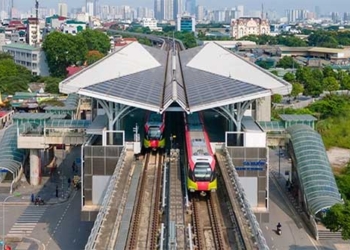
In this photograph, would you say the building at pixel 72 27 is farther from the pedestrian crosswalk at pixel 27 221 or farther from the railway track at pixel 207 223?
the railway track at pixel 207 223

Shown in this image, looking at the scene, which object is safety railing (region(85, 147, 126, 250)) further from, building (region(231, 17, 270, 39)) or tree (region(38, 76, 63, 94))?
building (region(231, 17, 270, 39))

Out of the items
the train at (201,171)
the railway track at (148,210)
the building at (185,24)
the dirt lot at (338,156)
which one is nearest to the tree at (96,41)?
the dirt lot at (338,156)

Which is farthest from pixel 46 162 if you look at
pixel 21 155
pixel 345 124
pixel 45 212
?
pixel 345 124

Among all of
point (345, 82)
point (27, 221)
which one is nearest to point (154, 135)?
point (27, 221)

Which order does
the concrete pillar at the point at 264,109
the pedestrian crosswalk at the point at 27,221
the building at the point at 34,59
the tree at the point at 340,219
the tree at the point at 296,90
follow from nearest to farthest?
the tree at the point at 340,219 < the pedestrian crosswalk at the point at 27,221 < the concrete pillar at the point at 264,109 < the tree at the point at 296,90 < the building at the point at 34,59

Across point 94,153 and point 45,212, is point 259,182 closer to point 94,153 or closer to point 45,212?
point 94,153

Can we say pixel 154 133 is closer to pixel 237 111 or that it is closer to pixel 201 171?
pixel 237 111
